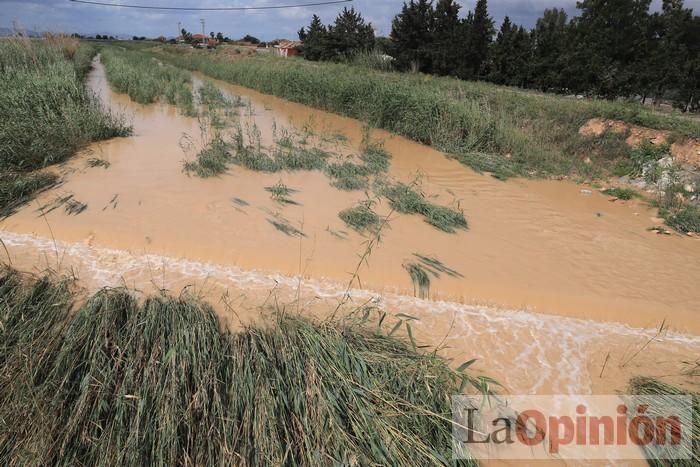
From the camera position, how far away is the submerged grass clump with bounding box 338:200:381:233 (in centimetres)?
531

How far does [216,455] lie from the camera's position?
2174mm

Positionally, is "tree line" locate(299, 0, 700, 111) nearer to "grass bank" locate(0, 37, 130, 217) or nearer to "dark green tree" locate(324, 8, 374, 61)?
"dark green tree" locate(324, 8, 374, 61)

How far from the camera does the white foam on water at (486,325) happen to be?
327 centimetres

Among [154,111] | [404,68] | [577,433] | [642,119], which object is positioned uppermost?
[404,68]

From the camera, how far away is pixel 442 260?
15.4 ft

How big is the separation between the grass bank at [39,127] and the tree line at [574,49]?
17106 millimetres

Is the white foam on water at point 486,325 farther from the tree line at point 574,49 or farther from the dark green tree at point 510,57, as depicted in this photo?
the dark green tree at point 510,57

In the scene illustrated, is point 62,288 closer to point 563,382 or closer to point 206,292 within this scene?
point 206,292

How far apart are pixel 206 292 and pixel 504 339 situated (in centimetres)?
302

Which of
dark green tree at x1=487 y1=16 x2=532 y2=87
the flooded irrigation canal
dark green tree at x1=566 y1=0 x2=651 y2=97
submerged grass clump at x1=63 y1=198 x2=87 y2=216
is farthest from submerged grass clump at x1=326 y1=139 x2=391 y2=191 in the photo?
dark green tree at x1=487 y1=16 x2=532 y2=87

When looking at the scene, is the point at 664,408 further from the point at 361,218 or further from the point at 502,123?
the point at 502,123

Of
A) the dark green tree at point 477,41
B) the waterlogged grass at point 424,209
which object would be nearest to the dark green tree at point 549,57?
the dark green tree at point 477,41

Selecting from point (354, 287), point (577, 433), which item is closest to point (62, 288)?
point (354, 287)

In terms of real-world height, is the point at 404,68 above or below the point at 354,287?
above
